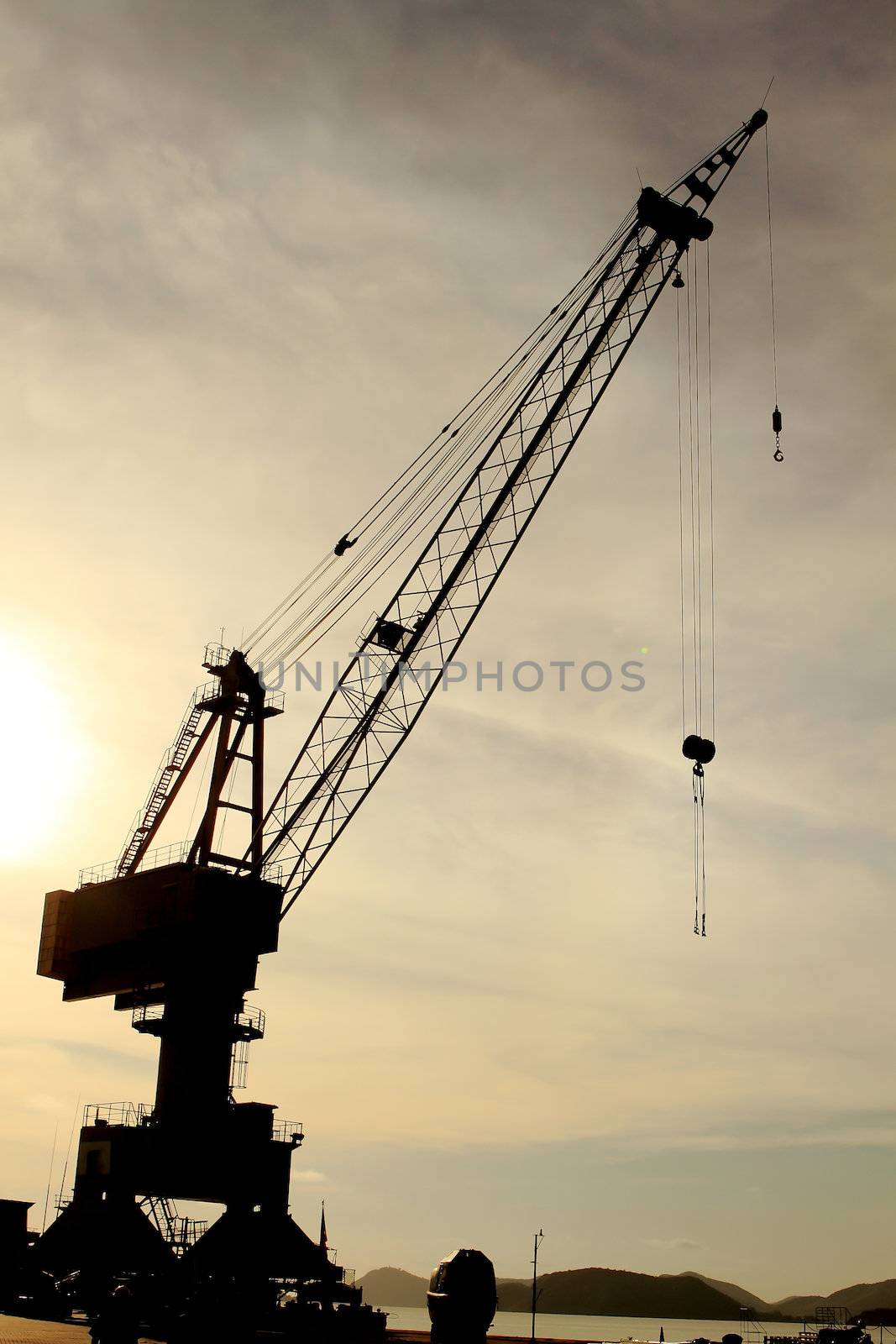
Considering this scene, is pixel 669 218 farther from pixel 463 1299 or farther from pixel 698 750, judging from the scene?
pixel 463 1299

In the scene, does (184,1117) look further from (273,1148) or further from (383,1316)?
(383,1316)

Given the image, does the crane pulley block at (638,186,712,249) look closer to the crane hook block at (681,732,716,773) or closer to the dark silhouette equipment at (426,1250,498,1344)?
the crane hook block at (681,732,716,773)

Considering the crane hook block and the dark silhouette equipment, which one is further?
the crane hook block

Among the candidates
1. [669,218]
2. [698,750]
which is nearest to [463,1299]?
[698,750]

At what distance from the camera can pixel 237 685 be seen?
209 ft

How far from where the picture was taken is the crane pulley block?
63969mm

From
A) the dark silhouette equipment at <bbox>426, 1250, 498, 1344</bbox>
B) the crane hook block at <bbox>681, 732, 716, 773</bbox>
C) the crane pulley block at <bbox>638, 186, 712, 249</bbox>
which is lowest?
the dark silhouette equipment at <bbox>426, 1250, 498, 1344</bbox>

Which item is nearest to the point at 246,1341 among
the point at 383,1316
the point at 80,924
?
the point at 383,1316

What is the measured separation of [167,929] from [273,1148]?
36.7ft

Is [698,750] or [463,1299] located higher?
[698,750]

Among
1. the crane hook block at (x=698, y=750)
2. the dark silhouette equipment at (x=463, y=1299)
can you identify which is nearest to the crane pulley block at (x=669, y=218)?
the crane hook block at (x=698, y=750)

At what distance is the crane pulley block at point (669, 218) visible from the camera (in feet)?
210

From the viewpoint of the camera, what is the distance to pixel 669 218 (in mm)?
64312

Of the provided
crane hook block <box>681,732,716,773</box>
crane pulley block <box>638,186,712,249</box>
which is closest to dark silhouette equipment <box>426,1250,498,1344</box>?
crane hook block <box>681,732,716,773</box>
